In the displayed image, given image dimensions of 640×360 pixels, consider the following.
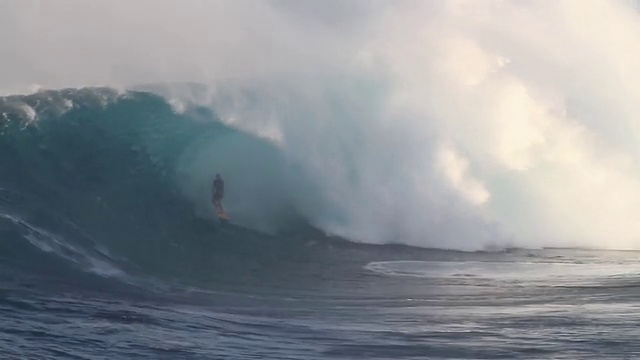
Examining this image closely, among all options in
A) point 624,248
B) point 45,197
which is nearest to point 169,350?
point 45,197

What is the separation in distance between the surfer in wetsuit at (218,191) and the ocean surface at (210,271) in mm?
215

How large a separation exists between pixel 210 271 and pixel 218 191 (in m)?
5.26

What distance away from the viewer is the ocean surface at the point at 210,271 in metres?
10.6

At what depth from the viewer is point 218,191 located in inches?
832

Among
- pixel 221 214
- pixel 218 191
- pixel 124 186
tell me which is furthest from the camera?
pixel 218 191

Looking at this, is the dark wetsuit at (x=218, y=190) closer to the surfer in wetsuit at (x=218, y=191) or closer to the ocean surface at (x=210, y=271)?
the surfer in wetsuit at (x=218, y=191)

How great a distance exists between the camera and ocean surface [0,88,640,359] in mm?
10578

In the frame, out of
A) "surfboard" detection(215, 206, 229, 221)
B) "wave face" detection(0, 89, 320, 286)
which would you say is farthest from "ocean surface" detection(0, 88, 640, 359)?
"surfboard" detection(215, 206, 229, 221)

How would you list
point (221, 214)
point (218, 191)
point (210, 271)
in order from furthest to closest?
point (218, 191), point (221, 214), point (210, 271)

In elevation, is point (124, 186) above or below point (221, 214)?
above

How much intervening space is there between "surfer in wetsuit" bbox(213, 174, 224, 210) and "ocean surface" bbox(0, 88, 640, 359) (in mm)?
215

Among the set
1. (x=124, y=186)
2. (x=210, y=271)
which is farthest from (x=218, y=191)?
(x=210, y=271)

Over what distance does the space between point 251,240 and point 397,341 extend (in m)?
8.79

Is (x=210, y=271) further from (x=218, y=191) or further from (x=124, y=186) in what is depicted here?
(x=218, y=191)
